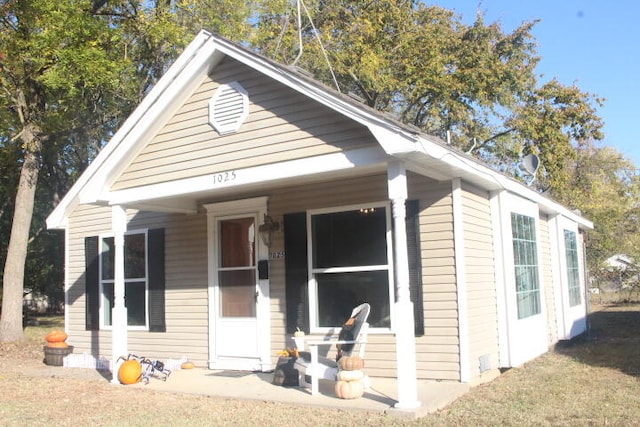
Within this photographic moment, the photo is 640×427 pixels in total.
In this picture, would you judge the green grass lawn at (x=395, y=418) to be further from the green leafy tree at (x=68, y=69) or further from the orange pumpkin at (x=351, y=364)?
the green leafy tree at (x=68, y=69)

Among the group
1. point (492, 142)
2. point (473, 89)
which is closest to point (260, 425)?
point (473, 89)

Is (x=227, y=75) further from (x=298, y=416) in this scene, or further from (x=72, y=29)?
(x=72, y=29)

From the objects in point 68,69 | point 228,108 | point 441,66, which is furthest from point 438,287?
point 441,66

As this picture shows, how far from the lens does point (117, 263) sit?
8602 mm

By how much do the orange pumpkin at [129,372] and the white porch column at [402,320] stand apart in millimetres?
3809

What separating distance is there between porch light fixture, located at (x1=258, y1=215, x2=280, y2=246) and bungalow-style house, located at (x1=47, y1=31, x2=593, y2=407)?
16 millimetres

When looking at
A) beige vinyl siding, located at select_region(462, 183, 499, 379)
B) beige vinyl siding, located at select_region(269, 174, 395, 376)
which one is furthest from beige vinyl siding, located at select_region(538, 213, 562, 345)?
beige vinyl siding, located at select_region(269, 174, 395, 376)

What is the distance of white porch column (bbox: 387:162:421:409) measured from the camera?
5961mm

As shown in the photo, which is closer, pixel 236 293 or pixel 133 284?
→ pixel 236 293

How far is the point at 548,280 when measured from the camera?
35.2 ft

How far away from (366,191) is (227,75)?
2.29 metres

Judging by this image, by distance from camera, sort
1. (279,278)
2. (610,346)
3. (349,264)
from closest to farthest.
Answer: (349,264) < (279,278) < (610,346)

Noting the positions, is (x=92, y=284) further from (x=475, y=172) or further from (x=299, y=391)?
(x=475, y=172)

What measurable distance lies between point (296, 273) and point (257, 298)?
31.2 inches
